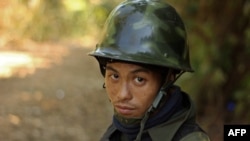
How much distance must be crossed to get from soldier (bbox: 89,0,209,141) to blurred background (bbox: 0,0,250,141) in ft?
8.13

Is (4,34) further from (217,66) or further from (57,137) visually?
(217,66)

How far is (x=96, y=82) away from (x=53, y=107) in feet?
9.29

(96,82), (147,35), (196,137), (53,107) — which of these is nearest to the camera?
Answer: (196,137)

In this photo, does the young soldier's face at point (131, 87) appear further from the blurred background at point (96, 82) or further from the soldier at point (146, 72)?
the blurred background at point (96, 82)

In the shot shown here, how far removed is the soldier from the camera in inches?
81.2

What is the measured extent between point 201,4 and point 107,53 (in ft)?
12.6

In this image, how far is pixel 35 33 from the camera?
51.6 ft

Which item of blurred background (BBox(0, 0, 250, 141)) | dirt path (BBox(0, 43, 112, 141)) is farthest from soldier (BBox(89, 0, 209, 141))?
dirt path (BBox(0, 43, 112, 141))

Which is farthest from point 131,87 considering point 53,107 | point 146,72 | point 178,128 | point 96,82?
point 96,82

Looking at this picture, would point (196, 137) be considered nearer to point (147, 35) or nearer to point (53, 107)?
point (147, 35)

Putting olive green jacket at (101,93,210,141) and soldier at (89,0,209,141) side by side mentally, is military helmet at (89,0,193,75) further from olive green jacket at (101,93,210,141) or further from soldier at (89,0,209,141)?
olive green jacket at (101,93,210,141)

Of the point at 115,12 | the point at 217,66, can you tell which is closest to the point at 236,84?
the point at 217,66

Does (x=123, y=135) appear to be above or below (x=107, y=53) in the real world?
below

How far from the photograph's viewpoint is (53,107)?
8047 mm
